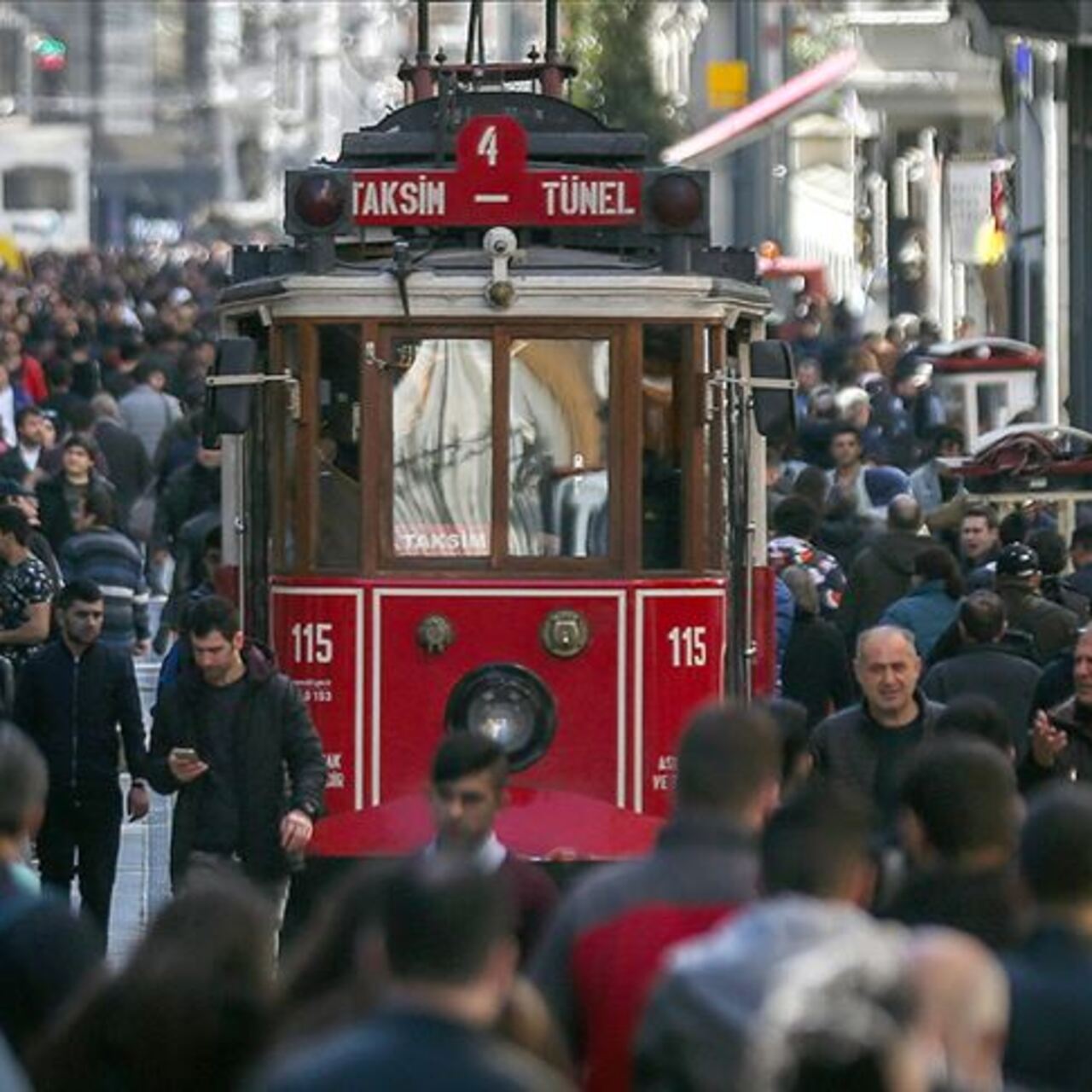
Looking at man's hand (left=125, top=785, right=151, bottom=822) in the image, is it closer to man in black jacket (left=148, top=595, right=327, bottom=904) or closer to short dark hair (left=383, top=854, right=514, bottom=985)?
man in black jacket (left=148, top=595, right=327, bottom=904)

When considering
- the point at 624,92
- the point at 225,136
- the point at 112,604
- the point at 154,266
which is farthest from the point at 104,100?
the point at 112,604

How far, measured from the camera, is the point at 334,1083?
6.46m

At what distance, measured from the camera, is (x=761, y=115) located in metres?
35.8

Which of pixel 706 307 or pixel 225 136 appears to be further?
pixel 225 136

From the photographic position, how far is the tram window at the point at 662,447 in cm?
1520

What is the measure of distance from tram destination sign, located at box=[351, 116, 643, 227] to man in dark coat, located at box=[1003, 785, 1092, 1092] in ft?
24.1

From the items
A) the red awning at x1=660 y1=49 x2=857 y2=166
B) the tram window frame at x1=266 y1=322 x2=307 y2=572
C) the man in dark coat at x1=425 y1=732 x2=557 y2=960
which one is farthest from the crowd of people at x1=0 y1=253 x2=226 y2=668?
the man in dark coat at x1=425 y1=732 x2=557 y2=960

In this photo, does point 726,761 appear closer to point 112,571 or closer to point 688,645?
point 688,645

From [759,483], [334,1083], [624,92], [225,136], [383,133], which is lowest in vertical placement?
[334,1083]

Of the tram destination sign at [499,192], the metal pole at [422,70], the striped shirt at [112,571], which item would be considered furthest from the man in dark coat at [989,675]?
the striped shirt at [112,571]

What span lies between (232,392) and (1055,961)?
750cm

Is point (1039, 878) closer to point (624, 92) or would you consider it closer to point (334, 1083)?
point (334, 1083)

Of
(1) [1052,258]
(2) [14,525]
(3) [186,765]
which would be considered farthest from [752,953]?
(1) [1052,258]

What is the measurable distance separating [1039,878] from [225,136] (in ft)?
597
